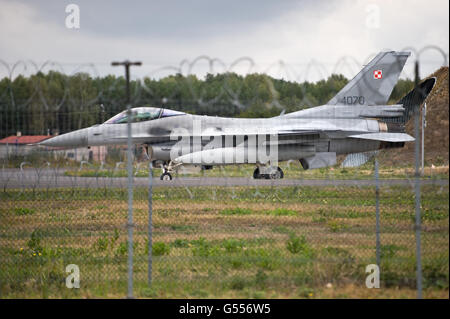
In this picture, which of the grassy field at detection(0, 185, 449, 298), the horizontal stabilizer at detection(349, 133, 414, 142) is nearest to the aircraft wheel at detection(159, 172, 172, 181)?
the grassy field at detection(0, 185, 449, 298)

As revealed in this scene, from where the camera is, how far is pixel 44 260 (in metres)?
8.59

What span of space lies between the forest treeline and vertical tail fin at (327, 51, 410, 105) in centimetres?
797

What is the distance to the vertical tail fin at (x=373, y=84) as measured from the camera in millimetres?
17766

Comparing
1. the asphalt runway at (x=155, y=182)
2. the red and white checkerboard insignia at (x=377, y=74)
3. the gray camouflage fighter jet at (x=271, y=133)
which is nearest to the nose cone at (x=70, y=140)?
the gray camouflage fighter jet at (x=271, y=133)

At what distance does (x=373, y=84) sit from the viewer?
18.5m

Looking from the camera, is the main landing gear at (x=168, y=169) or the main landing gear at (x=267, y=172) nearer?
the main landing gear at (x=168, y=169)

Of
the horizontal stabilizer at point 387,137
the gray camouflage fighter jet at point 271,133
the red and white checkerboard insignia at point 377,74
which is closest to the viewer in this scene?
the gray camouflage fighter jet at point 271,133

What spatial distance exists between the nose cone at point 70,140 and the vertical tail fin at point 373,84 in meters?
9.10

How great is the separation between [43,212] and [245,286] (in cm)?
897

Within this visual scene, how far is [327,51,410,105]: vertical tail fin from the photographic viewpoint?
17.8 m

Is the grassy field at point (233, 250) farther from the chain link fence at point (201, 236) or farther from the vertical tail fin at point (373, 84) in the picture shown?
the vertical tail fin at point (373, 84)
